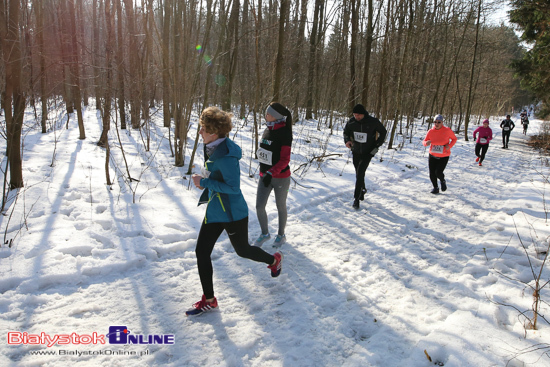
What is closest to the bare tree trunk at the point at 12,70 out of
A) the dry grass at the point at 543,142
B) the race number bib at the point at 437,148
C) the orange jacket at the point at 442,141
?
the orange jacket at the point at 442,141

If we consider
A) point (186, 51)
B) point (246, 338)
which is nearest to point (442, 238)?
point (246, 338)

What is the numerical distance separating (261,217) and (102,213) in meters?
2.61

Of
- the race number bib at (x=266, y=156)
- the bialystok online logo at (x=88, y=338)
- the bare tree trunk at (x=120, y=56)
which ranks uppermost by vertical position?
the bare tree trunk at (x=120, y=56)

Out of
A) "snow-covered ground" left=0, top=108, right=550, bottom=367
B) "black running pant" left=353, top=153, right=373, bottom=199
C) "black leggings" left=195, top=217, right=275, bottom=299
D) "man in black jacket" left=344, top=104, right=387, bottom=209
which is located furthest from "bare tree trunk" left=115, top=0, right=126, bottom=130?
"black running pant" left=353, top=153, right=373, bottom=199

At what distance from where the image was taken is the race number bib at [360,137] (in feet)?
20.0

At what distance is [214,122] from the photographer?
2766mm

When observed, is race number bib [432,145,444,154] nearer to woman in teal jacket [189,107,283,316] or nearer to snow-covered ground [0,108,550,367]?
snow-covered ground [0,108,550,367]

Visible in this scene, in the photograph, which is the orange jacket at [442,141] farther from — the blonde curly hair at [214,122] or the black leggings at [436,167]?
the blonde curly hair at [214,122]

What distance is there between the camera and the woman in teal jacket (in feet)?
9.14

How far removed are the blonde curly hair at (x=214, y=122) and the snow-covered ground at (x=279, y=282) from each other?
1.72 meters

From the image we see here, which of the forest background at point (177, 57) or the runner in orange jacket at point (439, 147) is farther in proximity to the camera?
the runner in orange jacket at point (439, 147)

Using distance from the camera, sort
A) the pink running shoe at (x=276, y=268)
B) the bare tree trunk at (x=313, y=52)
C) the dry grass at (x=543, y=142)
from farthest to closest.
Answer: the bare tree trunk at (x=313, y=52) → the dry grass at (x=543, y=142) → the pink running shoe at (x=276, y=268)

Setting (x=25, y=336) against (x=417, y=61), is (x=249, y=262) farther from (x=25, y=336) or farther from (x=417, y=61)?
(x=417, y=61)

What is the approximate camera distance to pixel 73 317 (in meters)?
2.81
